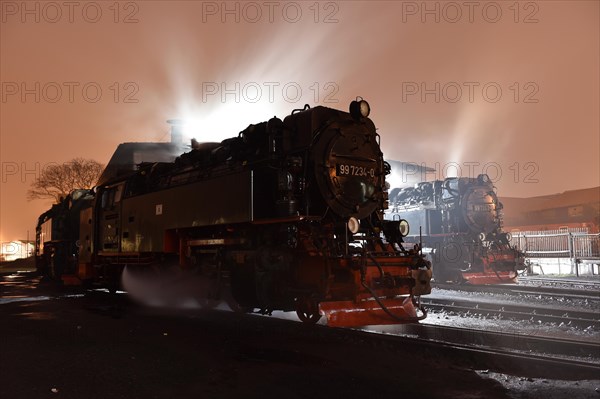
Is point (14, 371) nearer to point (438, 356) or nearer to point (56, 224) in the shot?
point (438, 356)

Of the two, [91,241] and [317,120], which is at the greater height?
[317,120]

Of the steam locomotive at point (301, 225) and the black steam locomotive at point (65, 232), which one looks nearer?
the steam locomotive at point (301, 225)

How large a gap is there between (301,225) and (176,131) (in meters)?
23.3

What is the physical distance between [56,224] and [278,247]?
46.8 ft

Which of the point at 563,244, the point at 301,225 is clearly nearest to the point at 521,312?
the point at 301,225

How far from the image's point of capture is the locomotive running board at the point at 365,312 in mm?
6898

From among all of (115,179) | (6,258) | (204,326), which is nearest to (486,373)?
(204,326)

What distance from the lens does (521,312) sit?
990 centimetres

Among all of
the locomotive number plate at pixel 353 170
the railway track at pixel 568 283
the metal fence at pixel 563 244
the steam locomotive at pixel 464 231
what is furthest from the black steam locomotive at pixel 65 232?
the metal fence at pixel 563 244

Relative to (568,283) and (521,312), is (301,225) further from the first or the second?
(568,283)

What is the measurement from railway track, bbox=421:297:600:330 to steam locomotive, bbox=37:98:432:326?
105 inches

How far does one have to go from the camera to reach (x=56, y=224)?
18.9 metres

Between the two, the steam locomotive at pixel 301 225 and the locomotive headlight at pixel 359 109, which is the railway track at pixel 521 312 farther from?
the locomotive headlight at pixel 359 109

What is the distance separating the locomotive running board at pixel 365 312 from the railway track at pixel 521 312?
2.91 metres
